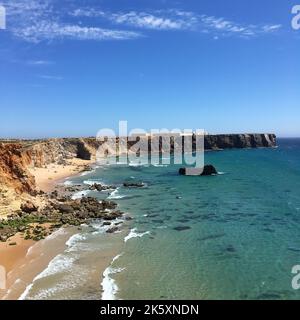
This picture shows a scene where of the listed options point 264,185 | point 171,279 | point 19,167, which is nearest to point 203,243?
point 171,279

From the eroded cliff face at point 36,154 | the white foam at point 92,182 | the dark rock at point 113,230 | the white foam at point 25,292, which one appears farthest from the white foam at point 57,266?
the white foam at point 92,182

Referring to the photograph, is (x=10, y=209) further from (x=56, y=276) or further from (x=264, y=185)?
(x=264, y=185)

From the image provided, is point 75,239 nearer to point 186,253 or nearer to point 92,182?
point 186,253

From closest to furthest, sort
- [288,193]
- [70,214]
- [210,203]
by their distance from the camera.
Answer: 1. [70,214]
2. [210,203]
3. [288,193]
